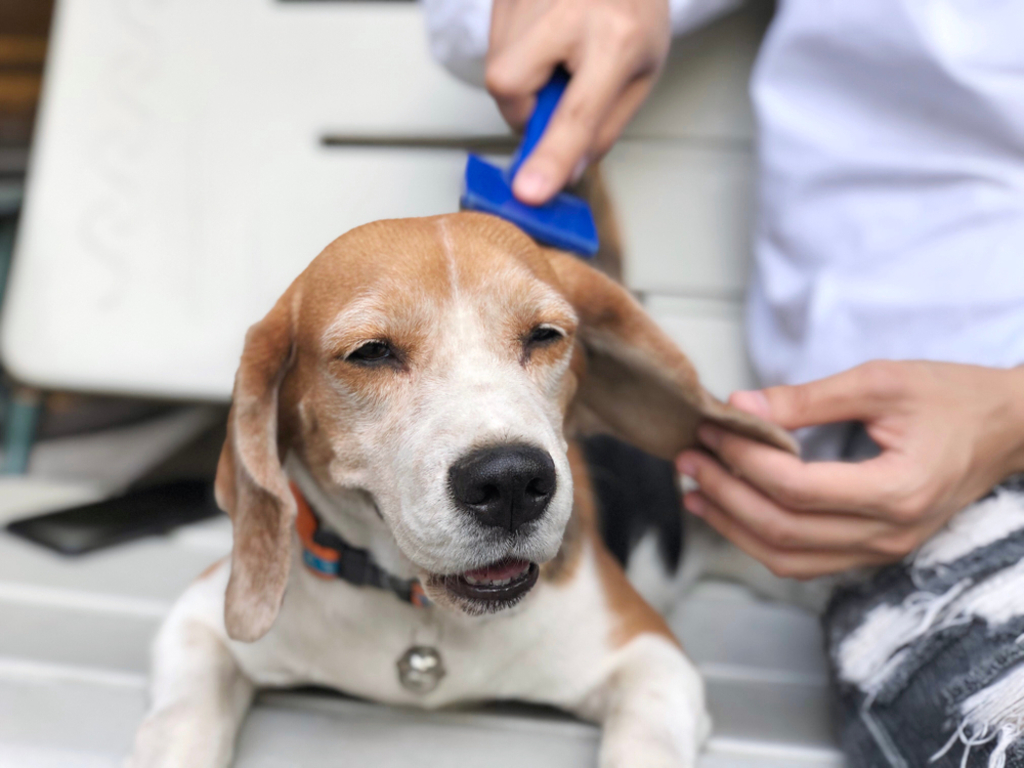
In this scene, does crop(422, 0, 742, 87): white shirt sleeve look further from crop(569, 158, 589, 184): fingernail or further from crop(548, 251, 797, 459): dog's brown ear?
crop(548, 251, 797, 459): dog's brown ear

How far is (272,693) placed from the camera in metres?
1.20

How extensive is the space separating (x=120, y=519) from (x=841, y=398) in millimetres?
1370

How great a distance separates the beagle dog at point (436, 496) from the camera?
854mm

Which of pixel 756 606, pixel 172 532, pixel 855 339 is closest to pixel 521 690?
pixel 756 606

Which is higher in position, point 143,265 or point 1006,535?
point 1006,535

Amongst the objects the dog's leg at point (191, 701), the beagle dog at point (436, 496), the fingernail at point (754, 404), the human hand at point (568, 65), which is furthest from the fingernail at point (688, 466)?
the dog's leg at point (191, 701)

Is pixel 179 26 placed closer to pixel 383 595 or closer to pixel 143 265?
pixel 143 265

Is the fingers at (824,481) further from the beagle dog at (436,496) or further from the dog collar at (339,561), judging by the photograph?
the dog collar at (339,561)

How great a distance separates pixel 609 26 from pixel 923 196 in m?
0.58

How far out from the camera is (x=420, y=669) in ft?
3.64

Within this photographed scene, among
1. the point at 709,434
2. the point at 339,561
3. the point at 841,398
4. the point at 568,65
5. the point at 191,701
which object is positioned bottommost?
the point at 191,701

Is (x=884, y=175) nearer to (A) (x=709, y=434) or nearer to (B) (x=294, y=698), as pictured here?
(A) (x=709, y=434)

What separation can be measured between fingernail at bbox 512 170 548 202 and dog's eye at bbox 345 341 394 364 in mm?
306

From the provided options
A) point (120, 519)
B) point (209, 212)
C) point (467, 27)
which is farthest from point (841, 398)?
point (209, 212)
